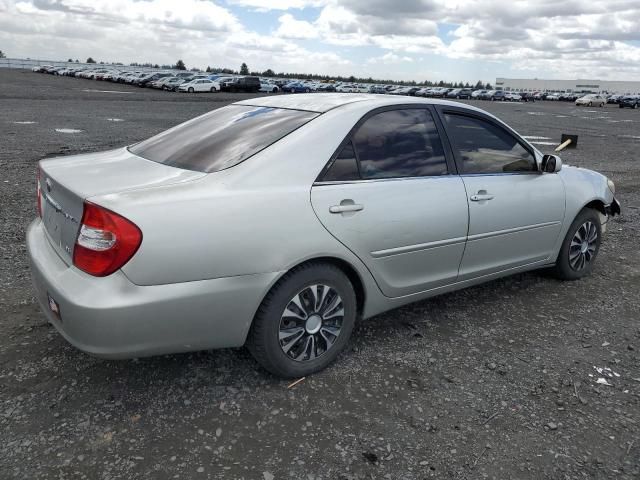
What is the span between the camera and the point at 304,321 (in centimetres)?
306

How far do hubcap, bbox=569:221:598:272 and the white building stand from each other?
133 meters

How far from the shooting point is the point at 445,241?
3.58m

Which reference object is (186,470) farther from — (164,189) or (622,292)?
(622,292)

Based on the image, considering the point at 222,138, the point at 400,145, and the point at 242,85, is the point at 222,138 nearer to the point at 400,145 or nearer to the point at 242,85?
the point at 400,145

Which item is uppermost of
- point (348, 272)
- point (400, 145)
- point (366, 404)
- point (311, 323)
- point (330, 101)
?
point (330, 101)

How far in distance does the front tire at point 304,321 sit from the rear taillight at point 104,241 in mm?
784

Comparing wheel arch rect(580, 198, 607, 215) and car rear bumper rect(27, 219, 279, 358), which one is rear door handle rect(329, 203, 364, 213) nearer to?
car rear bumper rect(27, 219, 279, 358)

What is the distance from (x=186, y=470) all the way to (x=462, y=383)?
1.66 metres

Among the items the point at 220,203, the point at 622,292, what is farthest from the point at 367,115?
the point at 622,292

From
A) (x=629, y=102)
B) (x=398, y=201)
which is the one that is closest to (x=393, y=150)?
(x=398, y=201)

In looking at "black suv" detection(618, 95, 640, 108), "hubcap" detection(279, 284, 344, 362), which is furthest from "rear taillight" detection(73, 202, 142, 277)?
"black suv" detection(618, 95, 640, 108)

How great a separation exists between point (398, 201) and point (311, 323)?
922mm

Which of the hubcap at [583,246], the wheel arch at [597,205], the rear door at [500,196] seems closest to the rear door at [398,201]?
the rear door at [500,196]

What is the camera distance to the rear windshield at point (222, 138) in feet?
10.1
